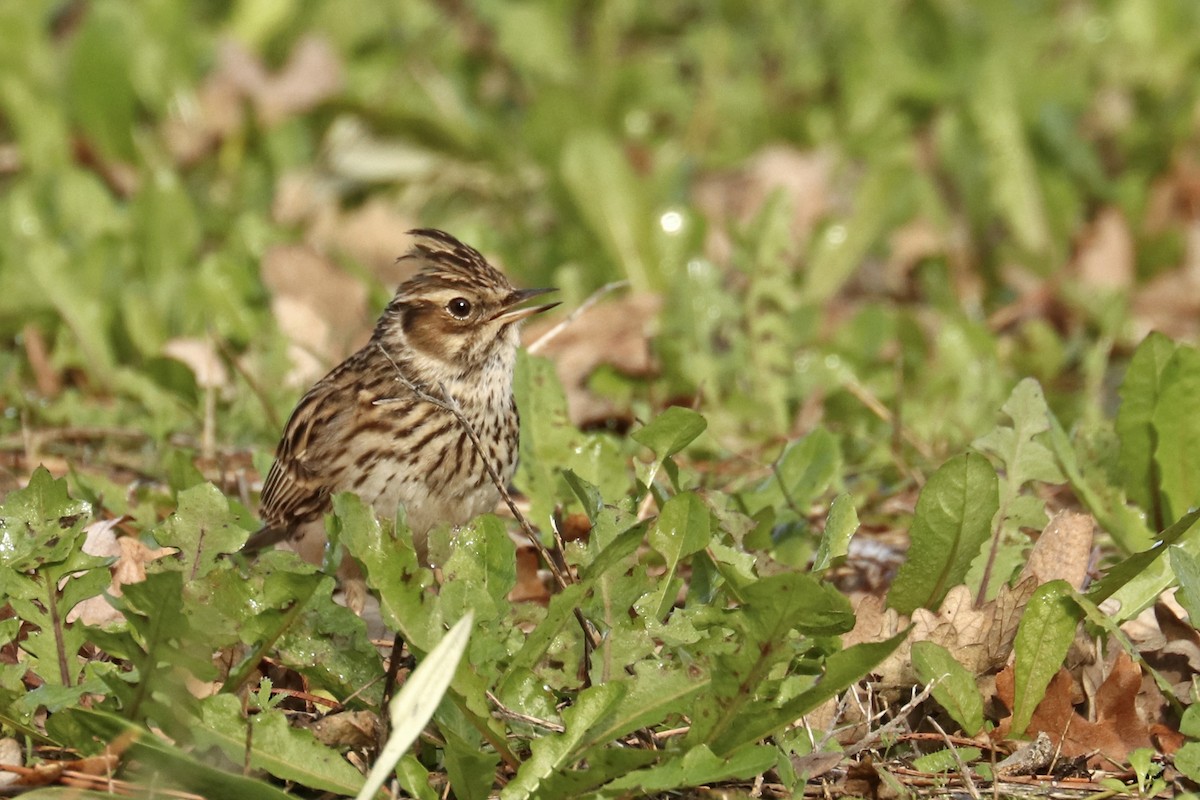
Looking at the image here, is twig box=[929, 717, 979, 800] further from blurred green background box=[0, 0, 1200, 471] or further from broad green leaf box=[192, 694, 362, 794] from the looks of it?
blurred green background box=[0, 0, 1200, 471]

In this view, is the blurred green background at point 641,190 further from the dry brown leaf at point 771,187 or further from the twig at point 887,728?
the twig at point 887,728

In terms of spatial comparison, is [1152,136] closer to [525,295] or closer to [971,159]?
[971,159]

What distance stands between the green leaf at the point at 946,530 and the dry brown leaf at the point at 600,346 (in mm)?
2467

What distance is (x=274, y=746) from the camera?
384 cm

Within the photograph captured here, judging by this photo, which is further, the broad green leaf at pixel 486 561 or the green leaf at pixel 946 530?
the green leaf at pixel 946 530

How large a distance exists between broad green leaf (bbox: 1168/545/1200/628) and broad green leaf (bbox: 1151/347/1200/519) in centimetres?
101

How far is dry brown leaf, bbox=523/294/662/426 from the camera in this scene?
7.02 m

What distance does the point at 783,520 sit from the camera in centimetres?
548

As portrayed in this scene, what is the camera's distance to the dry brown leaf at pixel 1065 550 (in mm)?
4598

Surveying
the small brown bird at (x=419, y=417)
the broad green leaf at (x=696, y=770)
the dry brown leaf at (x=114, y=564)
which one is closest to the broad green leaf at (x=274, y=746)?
the broad green leaf at (x=696, y=770)

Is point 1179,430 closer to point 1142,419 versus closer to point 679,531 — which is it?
point 1142,419

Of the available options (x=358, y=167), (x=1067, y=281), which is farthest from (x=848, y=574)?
(x=358, y=167)

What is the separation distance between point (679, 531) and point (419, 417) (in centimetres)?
138

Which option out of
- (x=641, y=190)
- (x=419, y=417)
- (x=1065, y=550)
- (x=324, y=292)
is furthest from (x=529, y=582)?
(x=641, y=190)
